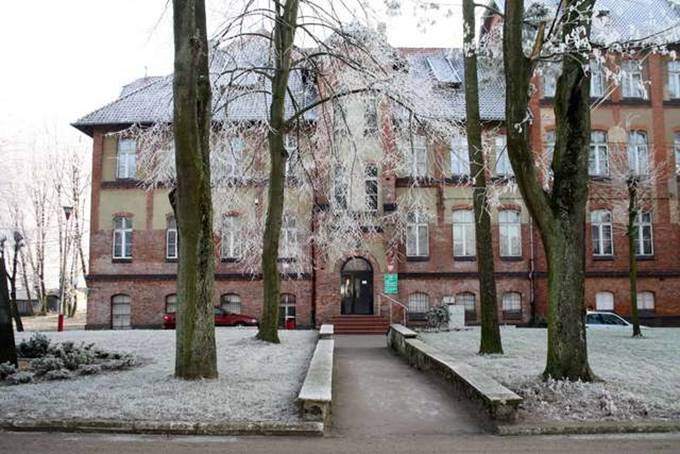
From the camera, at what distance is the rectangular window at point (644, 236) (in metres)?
32.3

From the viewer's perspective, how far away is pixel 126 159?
33312 mm

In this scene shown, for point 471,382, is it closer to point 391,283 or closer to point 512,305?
point 391,283

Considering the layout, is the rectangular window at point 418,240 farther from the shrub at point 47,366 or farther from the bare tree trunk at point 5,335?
the shrub at point 47,366

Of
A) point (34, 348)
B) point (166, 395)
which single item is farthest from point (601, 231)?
point (166, 395)

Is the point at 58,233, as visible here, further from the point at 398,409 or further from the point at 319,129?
the point at 398,409

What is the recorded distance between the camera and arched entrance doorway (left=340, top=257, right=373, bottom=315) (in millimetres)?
32375

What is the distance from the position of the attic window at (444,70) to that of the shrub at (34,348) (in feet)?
75.6

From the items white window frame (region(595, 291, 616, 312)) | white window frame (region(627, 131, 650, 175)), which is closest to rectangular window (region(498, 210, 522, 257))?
white window frame (region(595, 291, 616, 312))

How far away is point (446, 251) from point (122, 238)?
1547 cm

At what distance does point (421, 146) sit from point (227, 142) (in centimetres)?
1168

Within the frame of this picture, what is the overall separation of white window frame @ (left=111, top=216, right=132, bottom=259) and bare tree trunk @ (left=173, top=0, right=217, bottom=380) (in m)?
23.3

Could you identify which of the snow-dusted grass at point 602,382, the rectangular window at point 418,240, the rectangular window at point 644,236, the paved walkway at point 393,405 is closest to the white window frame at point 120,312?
the rectangular window at point 418,240

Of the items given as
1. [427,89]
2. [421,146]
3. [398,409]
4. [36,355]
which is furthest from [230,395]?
[421,146]

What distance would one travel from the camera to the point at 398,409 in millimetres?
9820
